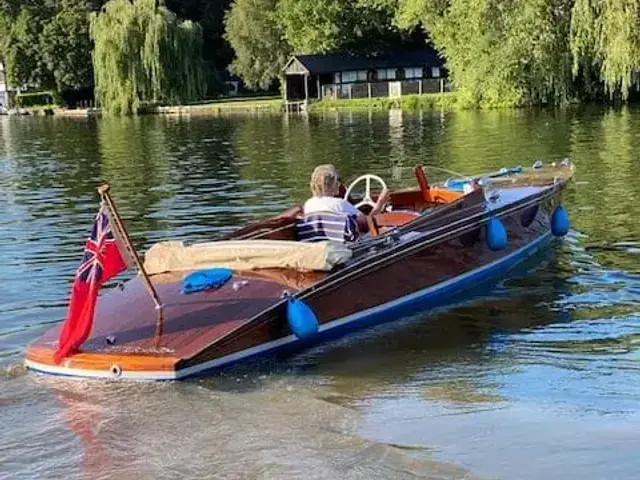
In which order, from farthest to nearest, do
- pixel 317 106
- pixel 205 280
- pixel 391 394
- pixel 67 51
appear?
pixel 67 51, pixel 317 106, pixel 205 280, pixel 391 394

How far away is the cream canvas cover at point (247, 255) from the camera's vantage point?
342 inches

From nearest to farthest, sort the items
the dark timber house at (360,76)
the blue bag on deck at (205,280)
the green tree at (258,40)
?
the blue bag on deck at (205,280), the dark timber house at (360,76), the green tree at (258,40)

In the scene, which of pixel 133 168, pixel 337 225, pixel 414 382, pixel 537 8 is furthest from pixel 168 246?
pixel 537 8

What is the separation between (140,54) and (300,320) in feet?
184

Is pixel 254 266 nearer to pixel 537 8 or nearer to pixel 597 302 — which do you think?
pixel 597 302

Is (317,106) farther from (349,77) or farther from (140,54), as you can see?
(140,54)

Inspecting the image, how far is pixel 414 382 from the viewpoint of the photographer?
7688 millimetres

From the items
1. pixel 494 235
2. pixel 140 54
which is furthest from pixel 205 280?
pixel 140 54

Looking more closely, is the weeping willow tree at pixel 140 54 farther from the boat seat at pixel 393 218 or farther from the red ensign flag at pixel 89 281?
the red ensign flag at pixel 89 281

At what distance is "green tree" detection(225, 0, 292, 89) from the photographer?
73.6 m

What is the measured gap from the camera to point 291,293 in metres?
8.28

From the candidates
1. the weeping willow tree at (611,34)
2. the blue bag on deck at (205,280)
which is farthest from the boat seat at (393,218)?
the weeping willow tree at (611,34)

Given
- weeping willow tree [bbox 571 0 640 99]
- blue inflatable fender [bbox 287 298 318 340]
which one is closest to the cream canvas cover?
blue inflatable fender [bbox 287 298 318 340]

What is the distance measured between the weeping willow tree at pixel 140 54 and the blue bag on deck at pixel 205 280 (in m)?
54.5
